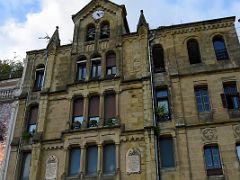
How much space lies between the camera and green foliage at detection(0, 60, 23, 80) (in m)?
40.2

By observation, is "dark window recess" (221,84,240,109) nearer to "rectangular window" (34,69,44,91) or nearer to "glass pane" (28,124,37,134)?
"glass pane" (28,124,37,134)

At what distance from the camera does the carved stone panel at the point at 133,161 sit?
2164 cm

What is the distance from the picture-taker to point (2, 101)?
27688mm

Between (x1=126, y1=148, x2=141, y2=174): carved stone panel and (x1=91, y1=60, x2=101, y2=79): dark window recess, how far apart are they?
23.4ft

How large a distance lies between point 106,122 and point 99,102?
185cm

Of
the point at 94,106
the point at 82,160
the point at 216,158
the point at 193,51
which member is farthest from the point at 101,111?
the point at 193,51

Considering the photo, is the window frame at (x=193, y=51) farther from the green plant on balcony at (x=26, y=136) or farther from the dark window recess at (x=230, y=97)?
the green plant on balcony at (x=26, y=136)

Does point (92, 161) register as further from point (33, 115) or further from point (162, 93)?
point (162, 93)

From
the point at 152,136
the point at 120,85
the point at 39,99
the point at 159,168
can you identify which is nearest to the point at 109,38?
the point at 120,85

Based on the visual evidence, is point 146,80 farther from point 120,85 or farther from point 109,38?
point 109,38

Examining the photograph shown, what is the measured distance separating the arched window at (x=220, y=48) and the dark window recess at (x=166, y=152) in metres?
7.51

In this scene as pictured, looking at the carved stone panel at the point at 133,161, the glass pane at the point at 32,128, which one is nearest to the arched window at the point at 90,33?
the glass pane at the point at 32,128

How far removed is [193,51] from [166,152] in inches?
355

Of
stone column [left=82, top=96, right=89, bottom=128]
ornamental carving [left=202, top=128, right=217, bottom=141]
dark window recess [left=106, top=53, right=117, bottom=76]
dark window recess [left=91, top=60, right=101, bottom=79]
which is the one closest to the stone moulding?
ornamental carving [left=202, top=128, right=217, bottom=141]
